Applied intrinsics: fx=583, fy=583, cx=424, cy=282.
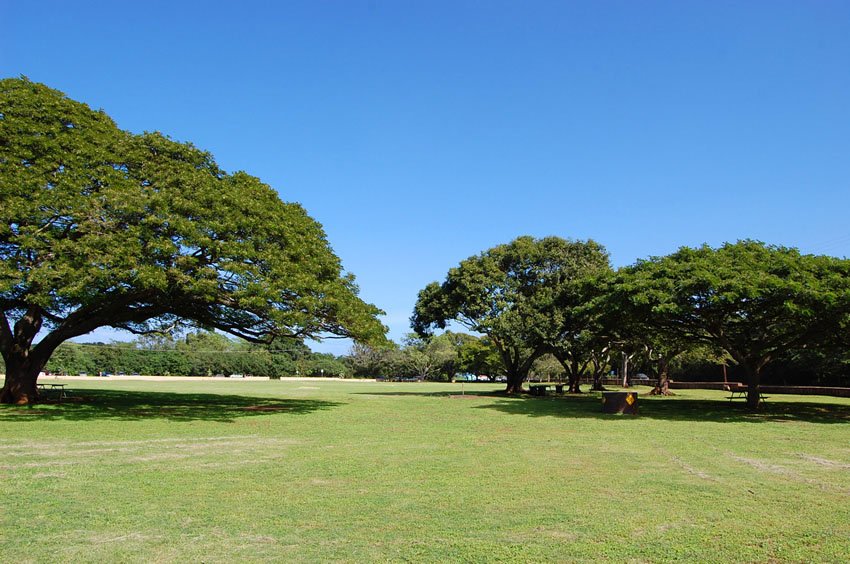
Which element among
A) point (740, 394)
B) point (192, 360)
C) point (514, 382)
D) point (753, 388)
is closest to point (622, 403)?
point (753, 388)

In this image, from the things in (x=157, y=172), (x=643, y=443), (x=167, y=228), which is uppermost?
(x=157, y=172)

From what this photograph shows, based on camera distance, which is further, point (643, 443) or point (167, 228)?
point (167, 228)

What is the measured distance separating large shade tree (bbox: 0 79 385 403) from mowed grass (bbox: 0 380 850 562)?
3.80 meters

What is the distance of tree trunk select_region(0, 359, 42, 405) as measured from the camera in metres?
19.9

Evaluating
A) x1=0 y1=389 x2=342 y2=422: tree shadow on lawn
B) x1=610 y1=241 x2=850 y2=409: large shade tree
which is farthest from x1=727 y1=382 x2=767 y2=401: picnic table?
x1=0 y1=389 x2=342 y2=422: tree shadow on lawn

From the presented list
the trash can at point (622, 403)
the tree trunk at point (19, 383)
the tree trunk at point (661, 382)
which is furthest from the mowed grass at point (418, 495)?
the tree trunk at point (661, 382)

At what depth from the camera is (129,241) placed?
15.2m

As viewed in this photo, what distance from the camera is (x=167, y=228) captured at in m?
15.9

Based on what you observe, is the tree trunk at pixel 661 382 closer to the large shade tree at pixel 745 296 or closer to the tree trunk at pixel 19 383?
the large shade tree at pixel 745 296

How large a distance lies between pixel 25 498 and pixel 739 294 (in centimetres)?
1772

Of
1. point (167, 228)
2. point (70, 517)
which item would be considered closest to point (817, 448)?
point (70, 517)

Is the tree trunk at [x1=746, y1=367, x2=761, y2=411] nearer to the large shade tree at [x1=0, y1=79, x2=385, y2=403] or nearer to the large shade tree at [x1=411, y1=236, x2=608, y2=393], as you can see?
the large shade tree at [x1=411, y1=236, x2=608, y2=393]

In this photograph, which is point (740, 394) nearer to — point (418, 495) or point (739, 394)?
point (739, 394)

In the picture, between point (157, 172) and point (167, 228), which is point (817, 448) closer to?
point (167, 228)
